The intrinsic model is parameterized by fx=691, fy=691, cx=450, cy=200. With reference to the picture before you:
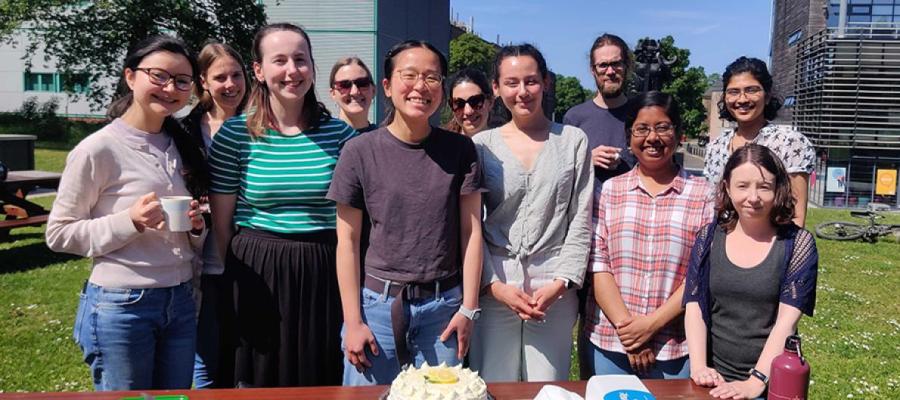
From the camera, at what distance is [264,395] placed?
218 cm

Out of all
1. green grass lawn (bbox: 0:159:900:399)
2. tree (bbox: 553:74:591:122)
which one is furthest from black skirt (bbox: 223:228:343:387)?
tree (bbox: 553:74:591:122)

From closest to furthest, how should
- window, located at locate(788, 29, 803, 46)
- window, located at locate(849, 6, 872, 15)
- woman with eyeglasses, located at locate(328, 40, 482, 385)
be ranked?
woman with eyeglasses, located at locate(328, 40, 482, 385)
window, located at locate(849, 6, 872, 15)
window, located at locate(788, 29, 803, 46)

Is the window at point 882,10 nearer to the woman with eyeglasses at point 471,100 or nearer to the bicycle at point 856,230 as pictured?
the bicycle at point 856,230

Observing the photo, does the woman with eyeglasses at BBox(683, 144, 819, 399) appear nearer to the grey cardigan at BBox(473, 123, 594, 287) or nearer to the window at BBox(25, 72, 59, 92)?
the grey cardigan at BBox(473, 123, 594, 287)

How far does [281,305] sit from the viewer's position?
2863mm

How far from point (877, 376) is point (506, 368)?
4.18 meters

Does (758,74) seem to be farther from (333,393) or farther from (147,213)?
(147,213)

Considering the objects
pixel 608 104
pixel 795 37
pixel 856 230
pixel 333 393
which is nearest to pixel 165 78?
pixel 333 393

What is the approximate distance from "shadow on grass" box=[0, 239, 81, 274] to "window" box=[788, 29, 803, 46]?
28780mm

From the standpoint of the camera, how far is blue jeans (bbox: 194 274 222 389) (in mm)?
3023

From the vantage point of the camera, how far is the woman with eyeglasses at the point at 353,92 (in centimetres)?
440

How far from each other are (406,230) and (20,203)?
8837 mm

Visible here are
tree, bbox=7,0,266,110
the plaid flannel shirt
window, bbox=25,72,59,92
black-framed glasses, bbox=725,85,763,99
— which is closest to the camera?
the plaid flannel shirt

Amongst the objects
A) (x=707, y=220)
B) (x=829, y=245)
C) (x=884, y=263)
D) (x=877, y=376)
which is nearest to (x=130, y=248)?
(x=707, y=220)
